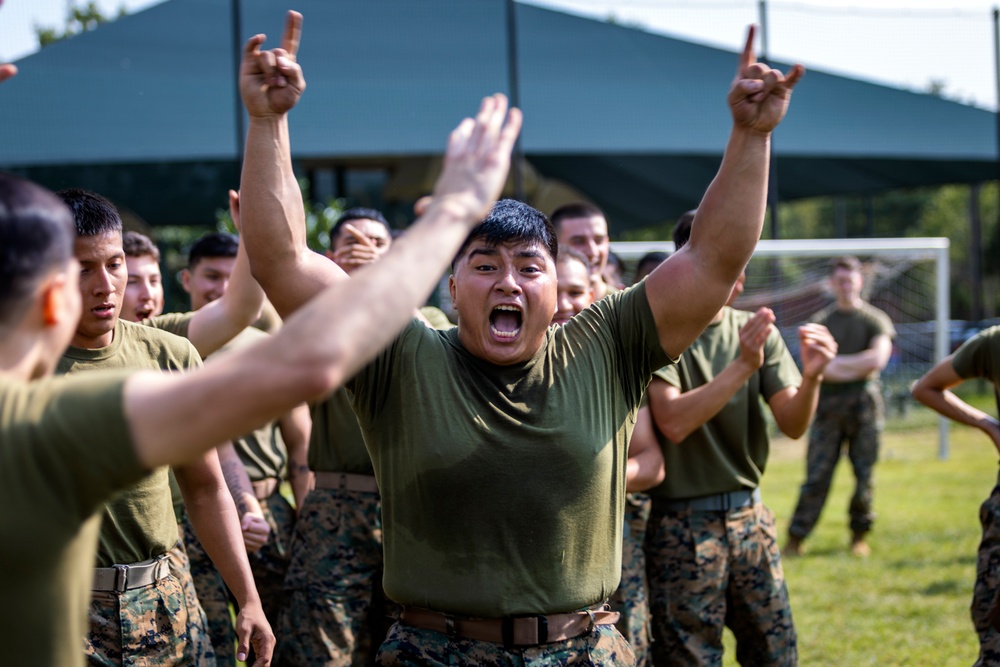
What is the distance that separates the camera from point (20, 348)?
1.91m

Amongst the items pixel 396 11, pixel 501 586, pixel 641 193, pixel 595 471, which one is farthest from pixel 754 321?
pixel 641 193

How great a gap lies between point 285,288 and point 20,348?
895 mm

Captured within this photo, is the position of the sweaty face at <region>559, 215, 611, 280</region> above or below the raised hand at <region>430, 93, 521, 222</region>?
above

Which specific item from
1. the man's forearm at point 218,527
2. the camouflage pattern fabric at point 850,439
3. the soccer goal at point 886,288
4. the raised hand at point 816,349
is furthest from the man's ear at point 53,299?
the soccer goal at point 886,288

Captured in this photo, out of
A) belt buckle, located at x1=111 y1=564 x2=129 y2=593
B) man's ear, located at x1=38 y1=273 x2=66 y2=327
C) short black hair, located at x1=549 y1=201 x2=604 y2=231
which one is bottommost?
belt buckle, located at x1=111 y1=564 x2=129 y2=593

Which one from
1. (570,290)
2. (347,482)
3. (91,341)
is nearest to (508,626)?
(91,341)

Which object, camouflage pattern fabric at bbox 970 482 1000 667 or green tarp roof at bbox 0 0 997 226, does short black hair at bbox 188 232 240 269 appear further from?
green tarp roof at bbox 0 0 997 226

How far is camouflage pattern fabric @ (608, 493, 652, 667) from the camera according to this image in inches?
181

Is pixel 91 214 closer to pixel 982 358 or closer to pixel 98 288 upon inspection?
pixel 98 288

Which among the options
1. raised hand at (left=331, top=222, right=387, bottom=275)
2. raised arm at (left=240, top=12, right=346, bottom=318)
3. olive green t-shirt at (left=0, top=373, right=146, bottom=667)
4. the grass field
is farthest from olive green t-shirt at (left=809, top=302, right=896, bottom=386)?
olive green t-shirt at (left=0, top=373, right=146, bottom=667)

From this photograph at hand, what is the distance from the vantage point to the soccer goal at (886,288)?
1455cm

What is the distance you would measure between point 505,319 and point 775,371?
240 centimetres

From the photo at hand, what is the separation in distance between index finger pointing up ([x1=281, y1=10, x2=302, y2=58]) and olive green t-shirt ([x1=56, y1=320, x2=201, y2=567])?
46.1 inches

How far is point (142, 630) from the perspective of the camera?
11.1ft
